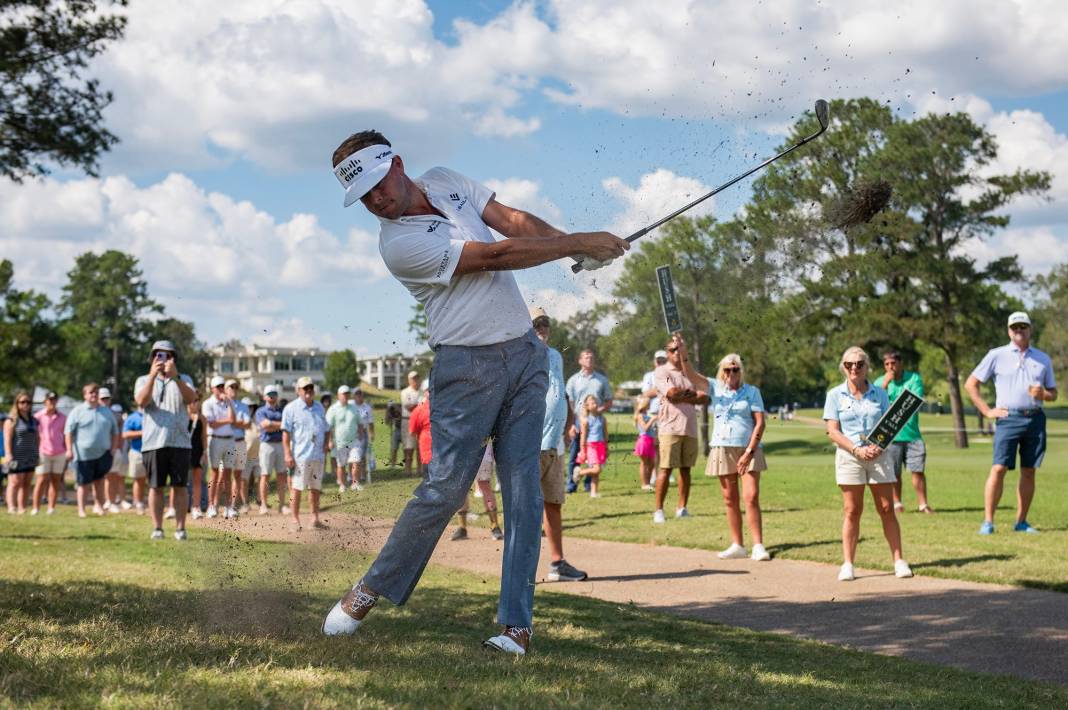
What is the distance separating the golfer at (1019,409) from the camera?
38.5ft

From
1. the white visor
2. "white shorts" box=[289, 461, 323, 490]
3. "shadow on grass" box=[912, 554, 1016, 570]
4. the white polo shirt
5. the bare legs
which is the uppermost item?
the white visor

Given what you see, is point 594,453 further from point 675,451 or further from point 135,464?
point 135,464

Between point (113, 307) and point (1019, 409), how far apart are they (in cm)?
9477

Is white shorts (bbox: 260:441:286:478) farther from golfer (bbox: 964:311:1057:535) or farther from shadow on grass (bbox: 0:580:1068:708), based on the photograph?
shadow on grass (bbox: 0:580:1068:708)

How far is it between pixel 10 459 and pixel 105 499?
84.5 inches

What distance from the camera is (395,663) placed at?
4504mm

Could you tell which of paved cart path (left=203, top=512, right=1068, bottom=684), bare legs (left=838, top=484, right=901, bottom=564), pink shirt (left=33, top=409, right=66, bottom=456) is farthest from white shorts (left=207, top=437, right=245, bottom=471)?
bare legs (left=838, top=484, right=901, bottom=564)

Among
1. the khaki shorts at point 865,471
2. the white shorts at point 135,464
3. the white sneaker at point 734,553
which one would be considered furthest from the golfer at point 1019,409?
the white shorts at point 135,464

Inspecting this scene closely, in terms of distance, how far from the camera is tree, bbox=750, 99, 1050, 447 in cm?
771

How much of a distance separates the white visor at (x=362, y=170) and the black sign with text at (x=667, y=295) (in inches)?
71.2

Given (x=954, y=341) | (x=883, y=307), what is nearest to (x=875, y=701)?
(x=883, y=307)

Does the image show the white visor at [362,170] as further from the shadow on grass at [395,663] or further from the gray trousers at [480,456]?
the shadow on grass at [395,663]

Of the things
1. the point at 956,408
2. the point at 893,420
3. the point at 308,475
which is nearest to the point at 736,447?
the point at 893,420

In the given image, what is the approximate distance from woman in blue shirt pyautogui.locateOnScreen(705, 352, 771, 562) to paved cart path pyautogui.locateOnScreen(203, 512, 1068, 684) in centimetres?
41
